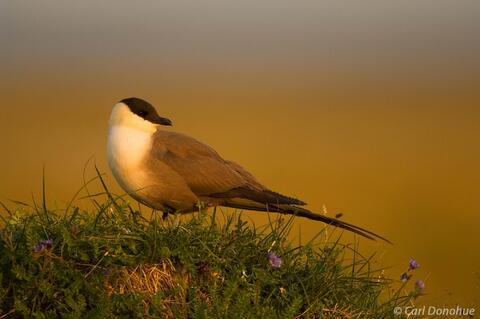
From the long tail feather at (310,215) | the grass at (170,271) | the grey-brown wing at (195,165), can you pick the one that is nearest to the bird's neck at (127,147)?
the grey-brown wing at (195,165)

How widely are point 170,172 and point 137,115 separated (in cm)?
62

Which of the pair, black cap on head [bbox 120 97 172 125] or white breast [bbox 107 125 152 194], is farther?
black cap on head [bbox 120 97 172 125]

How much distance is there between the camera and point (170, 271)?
4641 millimetres

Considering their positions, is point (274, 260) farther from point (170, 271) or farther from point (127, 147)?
point (127, 147)

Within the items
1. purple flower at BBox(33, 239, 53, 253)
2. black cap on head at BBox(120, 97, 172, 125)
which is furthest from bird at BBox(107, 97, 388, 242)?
purple flower at BBox(33, 239, 53, 253)

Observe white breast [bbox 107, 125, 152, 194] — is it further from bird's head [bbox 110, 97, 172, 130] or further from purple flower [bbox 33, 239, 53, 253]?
purple flower [bbox 33, 239, 53, 253]

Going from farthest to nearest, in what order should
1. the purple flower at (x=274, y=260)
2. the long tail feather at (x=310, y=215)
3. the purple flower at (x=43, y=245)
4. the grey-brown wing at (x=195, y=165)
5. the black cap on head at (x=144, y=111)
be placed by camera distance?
the black cap on head at (x=144, y=111) → the grey-brown wing at (x=195, y=165) → the long tail feather at (x=310, y=215) → the purple flower at (x=274, y=260) → the purple flower at (x=43, y=245)

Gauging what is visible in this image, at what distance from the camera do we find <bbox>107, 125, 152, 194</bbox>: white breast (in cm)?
671

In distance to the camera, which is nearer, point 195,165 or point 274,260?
point 274,260

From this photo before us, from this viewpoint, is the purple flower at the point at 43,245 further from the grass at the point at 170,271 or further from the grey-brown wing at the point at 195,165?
the grey-brown wing at the point at 195,165

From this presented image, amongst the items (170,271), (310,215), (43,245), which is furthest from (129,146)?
(43,245)

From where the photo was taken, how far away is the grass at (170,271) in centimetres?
439

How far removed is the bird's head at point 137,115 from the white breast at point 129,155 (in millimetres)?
100

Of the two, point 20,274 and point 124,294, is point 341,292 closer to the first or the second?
point 124,294
